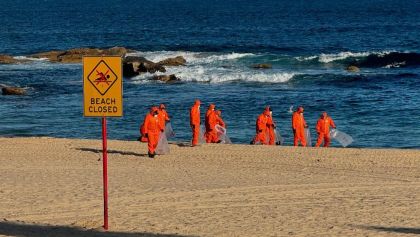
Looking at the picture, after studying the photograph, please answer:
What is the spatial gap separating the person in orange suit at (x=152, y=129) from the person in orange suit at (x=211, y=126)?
3.67m

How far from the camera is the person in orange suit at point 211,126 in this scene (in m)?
29.3

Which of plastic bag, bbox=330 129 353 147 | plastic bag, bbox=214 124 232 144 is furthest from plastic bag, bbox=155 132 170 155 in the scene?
plastic bag, bbox=330 129 353 147

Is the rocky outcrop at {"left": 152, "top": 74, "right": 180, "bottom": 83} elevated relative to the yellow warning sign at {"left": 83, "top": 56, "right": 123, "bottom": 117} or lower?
lower

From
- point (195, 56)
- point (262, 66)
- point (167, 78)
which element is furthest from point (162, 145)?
point (195, 56)

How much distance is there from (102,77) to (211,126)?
14.3 m

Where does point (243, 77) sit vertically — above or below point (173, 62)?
below

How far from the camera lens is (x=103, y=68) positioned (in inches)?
599

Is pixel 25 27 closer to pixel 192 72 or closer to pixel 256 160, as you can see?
pixel 192 72

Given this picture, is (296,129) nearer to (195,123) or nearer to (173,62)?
(195,123)

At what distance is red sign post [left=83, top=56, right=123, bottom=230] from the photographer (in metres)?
15.2

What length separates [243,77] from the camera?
52.6 m

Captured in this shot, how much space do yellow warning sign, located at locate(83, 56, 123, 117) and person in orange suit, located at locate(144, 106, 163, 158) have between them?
31.6ft

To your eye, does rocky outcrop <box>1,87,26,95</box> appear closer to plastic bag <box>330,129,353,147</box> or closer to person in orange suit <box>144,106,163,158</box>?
plastic bag <box>330,129,353,147</box>

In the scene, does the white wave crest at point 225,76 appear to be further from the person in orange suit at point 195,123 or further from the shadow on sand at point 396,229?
the shadow on sand at point 396,229
